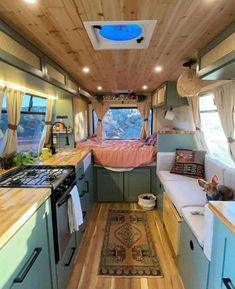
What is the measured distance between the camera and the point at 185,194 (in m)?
2.27

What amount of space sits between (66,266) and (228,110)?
231 centimetres

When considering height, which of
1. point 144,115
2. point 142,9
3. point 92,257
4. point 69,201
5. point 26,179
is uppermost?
point 142,9

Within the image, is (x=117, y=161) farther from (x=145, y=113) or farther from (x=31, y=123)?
(x=145, y=113)

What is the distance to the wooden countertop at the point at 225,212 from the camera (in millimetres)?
1033

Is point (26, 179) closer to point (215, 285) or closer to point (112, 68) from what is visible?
point (215, 285)

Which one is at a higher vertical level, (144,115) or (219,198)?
(144,115)

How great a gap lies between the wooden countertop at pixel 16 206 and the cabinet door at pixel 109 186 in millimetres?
2113

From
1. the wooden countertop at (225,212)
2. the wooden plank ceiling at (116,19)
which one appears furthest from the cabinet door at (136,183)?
the wooden countertop at (225,212)

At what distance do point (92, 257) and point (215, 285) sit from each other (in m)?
1.40

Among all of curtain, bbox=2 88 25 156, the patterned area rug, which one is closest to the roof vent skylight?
curtain, bbox=2 88 25 156

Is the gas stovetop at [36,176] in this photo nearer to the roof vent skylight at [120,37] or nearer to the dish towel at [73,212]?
the dish towel at [73,212]

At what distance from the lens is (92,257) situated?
225cm

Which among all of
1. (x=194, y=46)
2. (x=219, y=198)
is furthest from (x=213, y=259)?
(x=194, y=46)

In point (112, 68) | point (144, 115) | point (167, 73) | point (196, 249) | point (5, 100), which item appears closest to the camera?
point (196, 249)
